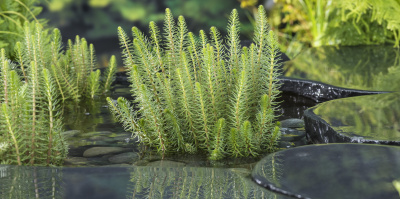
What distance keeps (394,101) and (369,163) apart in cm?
90

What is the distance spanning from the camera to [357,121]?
1.84 m

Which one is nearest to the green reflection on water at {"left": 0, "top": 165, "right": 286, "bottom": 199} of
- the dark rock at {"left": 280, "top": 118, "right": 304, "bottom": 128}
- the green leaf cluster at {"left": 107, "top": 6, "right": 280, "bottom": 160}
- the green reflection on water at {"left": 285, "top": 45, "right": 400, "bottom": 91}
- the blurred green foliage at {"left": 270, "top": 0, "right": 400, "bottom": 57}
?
the green leaf cluster at {"left": 107, "top": 6, "right": 280, "bottom": 160}

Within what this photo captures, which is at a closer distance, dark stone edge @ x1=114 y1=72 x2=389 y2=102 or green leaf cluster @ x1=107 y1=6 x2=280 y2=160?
green leaf cluster @ x1=107 y1=6 x2=280 y2=160

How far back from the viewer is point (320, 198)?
1.14m

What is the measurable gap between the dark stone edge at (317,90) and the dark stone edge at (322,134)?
643 mm

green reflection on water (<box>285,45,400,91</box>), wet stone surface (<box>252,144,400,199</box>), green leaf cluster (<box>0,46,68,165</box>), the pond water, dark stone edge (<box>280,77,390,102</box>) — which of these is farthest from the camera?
green reflection on water (<box>285,45,400,91</box>)

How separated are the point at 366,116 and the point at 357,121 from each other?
0.09 metres

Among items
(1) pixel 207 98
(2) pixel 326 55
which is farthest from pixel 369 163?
(2) pixel 326 55

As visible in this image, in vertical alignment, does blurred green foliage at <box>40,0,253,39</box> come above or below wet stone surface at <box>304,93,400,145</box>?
above

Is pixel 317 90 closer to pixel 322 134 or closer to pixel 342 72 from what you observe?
pixel 342 72

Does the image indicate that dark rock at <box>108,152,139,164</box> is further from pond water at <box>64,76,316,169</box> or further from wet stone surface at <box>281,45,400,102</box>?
wet stone surface at <box>281,45,400,102</box>

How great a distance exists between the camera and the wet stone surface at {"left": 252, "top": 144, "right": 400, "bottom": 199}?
3.86 feet

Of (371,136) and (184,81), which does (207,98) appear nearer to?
(184,81)

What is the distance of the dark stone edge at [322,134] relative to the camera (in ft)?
5.31
